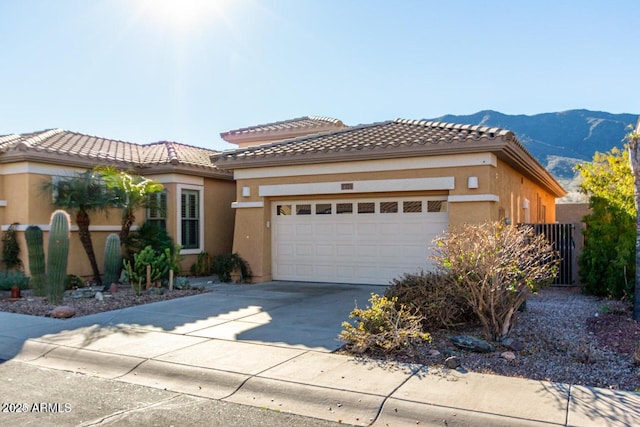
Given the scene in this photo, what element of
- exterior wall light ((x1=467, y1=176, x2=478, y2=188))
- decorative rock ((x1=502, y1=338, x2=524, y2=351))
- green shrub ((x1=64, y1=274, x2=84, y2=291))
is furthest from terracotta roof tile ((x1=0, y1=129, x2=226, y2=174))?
decorative rock ((x1=502, y1=338, x2=524, y2=351))

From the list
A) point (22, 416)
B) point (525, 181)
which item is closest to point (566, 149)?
point (525, 181)

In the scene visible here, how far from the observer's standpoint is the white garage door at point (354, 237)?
44.0ft

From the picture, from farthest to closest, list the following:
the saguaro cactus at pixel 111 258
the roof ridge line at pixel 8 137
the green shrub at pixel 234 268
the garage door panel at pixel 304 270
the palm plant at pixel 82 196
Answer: the roof ridge line at pixel 8 137
the green shrub at pixel 234 268
the garage door panel at pixel 304 270
the palm plant at pixel 82 196
the saguaro cactus at pixel 111 258

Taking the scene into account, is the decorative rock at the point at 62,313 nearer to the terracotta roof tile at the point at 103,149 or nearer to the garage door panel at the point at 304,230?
the terracotta roof tile at the point at 103,149

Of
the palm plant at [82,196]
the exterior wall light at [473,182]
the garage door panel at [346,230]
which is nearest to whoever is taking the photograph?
the exterior wall light at [473,182]

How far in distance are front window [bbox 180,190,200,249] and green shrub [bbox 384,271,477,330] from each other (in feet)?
31.3

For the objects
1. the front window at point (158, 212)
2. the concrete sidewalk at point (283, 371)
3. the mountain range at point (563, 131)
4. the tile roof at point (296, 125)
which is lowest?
the concrete sidewalk at point (283, 371)

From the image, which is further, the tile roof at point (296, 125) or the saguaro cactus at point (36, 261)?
the tile roof at point (296, 125)

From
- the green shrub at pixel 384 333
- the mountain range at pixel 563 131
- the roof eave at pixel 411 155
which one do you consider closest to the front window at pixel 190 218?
the roof eave at pixel 411 155

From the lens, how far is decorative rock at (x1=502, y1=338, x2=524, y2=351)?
7172 mm

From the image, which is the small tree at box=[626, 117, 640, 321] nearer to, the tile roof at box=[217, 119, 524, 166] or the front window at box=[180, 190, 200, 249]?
the tile roof at box=[217, 119, 524, 166]

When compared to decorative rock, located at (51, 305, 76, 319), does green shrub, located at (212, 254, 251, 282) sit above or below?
above

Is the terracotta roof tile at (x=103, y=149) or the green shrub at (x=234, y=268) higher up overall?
the terracotta roof tile at (x=103, y=149)

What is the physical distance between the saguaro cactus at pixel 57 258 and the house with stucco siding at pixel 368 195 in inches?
184
